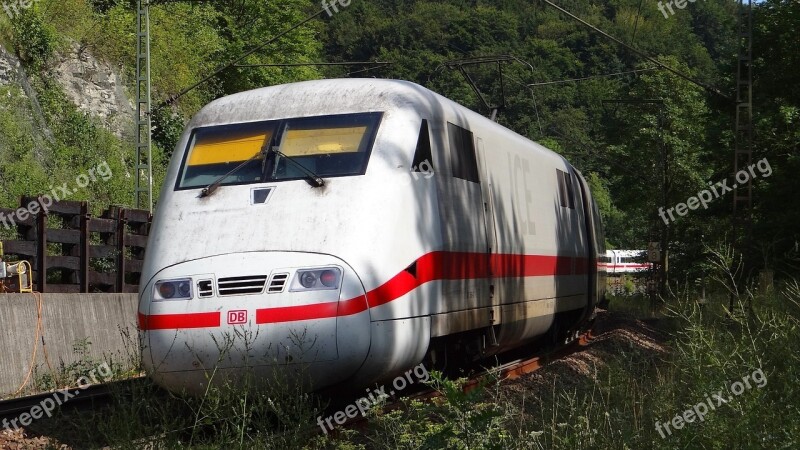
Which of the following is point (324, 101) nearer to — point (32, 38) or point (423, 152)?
point (423, 152)

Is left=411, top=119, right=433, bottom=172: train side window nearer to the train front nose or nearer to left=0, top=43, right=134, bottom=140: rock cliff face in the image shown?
the train front nose

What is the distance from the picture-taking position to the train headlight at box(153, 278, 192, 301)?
29.5ft

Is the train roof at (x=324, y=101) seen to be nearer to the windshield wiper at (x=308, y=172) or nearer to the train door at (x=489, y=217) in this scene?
the windshield wiper at (x=308, y=172)

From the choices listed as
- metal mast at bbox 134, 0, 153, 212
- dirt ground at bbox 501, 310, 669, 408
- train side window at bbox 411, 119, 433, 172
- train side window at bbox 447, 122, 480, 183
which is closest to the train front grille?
train side window at bbox 411, 119, 433, 172

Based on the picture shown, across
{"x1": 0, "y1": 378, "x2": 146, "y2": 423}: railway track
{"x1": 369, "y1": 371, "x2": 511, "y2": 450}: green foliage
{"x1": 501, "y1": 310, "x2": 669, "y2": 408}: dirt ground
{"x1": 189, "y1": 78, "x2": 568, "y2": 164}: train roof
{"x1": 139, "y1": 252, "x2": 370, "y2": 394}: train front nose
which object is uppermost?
{"x1": 189, "y1": 78, "x2": 568, "y2": 164}: train roof

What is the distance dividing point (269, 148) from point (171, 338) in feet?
7.16

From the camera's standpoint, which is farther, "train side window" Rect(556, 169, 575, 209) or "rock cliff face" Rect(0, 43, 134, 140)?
"rock cliff face" Rect(0, 43, 134, 140)

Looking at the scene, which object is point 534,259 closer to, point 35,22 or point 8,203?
point 8,203

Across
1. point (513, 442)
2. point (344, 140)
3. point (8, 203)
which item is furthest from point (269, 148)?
point (8, 203)

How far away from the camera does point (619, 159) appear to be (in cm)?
5119

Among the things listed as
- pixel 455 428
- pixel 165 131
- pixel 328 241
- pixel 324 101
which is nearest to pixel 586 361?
pixel 324 101

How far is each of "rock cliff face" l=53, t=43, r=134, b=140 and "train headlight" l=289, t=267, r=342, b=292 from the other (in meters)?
26.1

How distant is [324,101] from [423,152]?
1.06 metres

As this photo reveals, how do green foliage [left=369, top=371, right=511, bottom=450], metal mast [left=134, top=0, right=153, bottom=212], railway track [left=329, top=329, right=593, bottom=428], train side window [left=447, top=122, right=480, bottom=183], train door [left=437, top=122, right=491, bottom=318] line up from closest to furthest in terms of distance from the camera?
green foliage [left=369, top=371, right=511, bottom=450] → railway track [left=329, top=329, right=593, bottom=428] → train door [left=437, top=122, right=491, bottom=318] → train side window [left=447, top=122, right=480, bottom=183] → metal mast [left=134, top=0, right=153, bottom=212]
